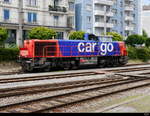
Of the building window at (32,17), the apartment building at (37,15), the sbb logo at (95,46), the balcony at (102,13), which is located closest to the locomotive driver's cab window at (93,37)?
the sbb logo at (95,46)

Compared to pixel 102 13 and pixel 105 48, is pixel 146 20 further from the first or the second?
pixel 105 48

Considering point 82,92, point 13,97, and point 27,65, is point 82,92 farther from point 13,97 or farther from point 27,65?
point 27,65

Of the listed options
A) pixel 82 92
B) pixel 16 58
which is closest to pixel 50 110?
pixel 82 92

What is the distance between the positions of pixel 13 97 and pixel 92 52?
1652 centimetres

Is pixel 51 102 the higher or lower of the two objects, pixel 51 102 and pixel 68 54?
the lower

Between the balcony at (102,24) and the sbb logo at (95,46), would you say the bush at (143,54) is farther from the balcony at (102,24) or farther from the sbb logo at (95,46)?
the balcony at (102,24)

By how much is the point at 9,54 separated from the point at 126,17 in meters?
44.1

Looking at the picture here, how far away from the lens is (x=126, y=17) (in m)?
64.8

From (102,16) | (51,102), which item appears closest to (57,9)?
(102,16)

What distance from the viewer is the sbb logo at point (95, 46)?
26.2 m

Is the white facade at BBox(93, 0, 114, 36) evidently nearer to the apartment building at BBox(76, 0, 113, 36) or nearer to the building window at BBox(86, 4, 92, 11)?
the apartment building at BBox(76, 0, 113, 36)

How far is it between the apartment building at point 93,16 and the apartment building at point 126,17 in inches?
166

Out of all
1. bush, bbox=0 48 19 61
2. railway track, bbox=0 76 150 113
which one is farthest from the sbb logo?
railway track, bbox=0 76 150 113

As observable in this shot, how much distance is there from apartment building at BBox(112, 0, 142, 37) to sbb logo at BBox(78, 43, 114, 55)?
3394 cm
